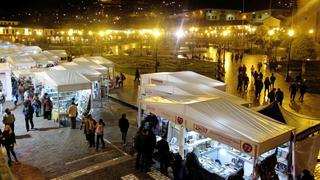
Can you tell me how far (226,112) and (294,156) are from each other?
2109mm

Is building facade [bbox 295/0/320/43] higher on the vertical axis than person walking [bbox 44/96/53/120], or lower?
higher

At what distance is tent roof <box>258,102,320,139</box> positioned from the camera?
27.5 feet

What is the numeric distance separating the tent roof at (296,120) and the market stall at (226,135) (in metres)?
0.63

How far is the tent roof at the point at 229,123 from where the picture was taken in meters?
7.36

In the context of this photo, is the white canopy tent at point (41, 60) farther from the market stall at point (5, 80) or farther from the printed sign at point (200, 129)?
the printed sign at point (200, 129)

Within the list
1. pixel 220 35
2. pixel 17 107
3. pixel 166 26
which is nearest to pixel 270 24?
pixel 220 35

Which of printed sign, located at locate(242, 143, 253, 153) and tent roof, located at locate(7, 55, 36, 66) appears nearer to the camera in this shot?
printed sign, located at locate(242, 143, 253, 153)

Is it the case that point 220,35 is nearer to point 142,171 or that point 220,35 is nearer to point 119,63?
point 119,63

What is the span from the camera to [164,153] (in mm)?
9164

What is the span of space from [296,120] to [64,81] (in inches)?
404

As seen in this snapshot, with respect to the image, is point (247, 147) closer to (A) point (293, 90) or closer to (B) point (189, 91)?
(B) point (189, 91)

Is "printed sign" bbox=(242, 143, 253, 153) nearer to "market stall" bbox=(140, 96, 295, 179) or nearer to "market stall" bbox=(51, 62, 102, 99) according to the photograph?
"market stall" bbox=(140, 96, 295, 179)

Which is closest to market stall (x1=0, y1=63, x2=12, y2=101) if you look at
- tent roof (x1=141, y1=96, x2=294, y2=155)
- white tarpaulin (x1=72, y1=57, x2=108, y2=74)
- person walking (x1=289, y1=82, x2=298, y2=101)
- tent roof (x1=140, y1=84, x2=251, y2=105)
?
white tarpaulin (x1=72, y1=57, x2=108, y2=74)

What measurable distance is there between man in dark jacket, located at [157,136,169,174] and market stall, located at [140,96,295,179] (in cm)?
48
